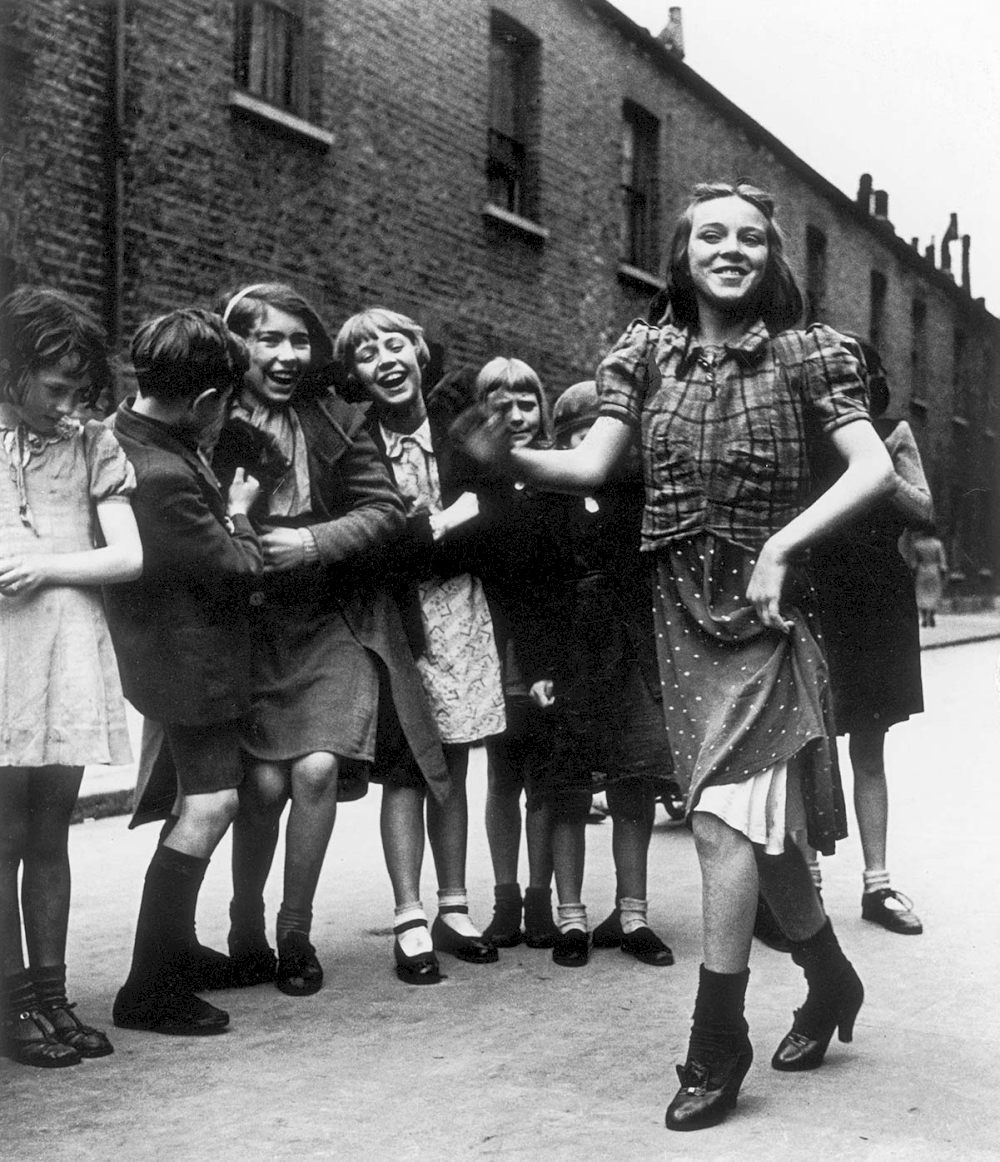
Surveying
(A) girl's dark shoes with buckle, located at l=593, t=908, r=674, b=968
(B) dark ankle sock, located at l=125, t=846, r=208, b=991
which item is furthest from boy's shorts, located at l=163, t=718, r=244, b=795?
(A) girl's dark shoes with buckle, located at l=593, t=908, r=674, b=968

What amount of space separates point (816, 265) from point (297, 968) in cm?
1757

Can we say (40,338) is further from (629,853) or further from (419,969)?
(629,853)

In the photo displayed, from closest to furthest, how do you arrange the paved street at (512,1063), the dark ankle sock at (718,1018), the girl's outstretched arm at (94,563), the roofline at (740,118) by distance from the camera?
the paved street at (512,1063) < the dark ankle sock at (718,1018) < the girl's outstretched arm at (94,563) < the roofline at (740,118)

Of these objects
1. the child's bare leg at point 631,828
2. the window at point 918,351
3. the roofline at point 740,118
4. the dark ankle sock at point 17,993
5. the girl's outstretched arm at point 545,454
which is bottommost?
the dark ankle sock at point 17,993

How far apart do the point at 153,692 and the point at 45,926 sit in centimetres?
57

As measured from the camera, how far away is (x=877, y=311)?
20562 millimetres

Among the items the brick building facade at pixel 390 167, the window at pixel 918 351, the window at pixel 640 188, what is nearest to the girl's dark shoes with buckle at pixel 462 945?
the brick building facade at pixel 390 167

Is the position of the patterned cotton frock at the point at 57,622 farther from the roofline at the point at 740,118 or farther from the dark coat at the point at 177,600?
the roofline at the point at 740,118

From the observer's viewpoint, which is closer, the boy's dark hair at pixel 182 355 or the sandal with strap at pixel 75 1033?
the sandal with strap at pixel 75 1033

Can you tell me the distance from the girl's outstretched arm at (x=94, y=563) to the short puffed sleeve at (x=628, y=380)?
1.08 meters

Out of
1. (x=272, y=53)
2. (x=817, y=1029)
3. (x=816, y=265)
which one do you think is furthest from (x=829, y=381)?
(x=816, y=265)

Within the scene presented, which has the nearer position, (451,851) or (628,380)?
(628,380)

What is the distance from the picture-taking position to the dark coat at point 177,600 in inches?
151

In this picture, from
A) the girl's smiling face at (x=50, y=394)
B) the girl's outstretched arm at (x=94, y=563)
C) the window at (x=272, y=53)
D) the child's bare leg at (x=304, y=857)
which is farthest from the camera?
the window at (x=272, y=53)
